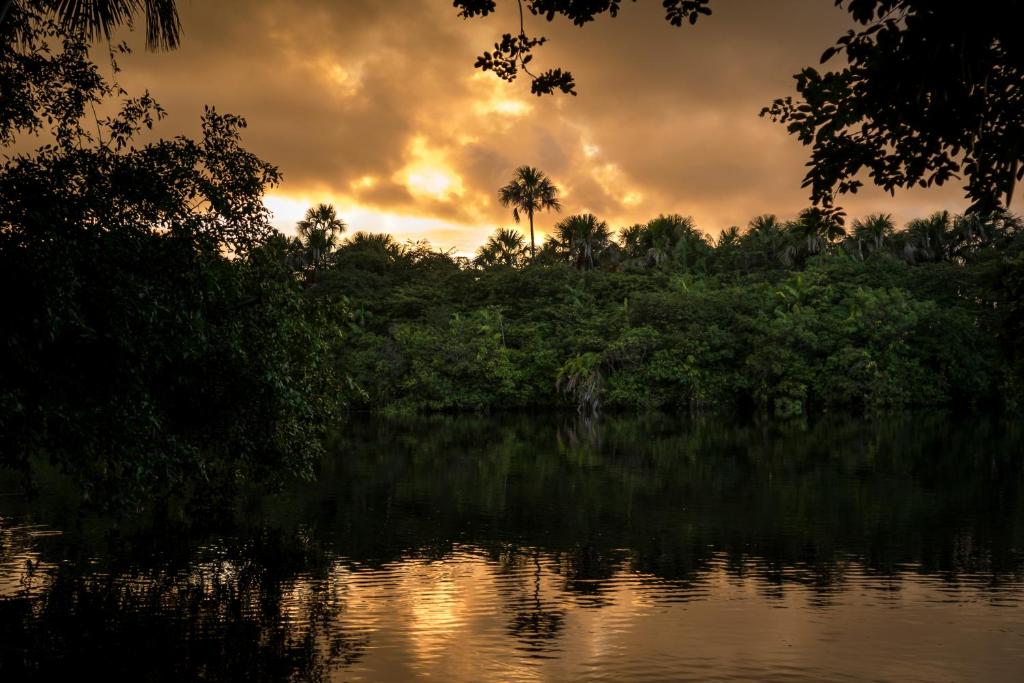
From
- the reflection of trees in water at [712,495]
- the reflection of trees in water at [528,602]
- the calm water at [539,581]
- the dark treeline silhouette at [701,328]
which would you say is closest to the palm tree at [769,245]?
the dark treeline silhouette at [701,328]

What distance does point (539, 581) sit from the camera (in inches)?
782

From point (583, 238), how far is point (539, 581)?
275 feet

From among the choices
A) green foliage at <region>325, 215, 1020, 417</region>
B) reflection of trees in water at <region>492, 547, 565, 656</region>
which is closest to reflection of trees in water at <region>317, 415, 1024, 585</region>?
reflection of trees in water at <region>492, 547, 565, 656</region>

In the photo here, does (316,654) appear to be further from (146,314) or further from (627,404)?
(627,404)

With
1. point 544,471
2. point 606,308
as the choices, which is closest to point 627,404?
point 606,308

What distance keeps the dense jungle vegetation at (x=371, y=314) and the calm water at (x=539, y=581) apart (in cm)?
248

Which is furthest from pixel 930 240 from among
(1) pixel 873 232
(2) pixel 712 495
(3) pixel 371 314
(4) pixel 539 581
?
(4) pixel 539 581

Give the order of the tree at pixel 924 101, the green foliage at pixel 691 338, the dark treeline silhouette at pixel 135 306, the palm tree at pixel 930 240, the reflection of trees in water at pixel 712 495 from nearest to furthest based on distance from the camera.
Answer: the tree at pixel 924 101 → the dark treeline silhouette at pixel 135 306 → the reflection of trees in water at pixel 712 495 → the green foliage at pixel 691 338 → the palm tree at pixel 930 240

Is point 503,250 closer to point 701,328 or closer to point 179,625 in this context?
point 701,328

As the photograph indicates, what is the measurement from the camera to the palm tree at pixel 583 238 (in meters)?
102

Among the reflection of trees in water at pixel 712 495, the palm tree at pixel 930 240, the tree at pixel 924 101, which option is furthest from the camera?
the palm tree at pixel 930 240

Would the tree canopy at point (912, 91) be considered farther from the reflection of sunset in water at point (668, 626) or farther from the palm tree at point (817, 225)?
the reflection of sunset in water at point (668, 626)

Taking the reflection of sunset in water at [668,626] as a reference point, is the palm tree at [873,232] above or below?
above

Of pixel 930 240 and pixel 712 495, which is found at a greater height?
pixel 930 240
